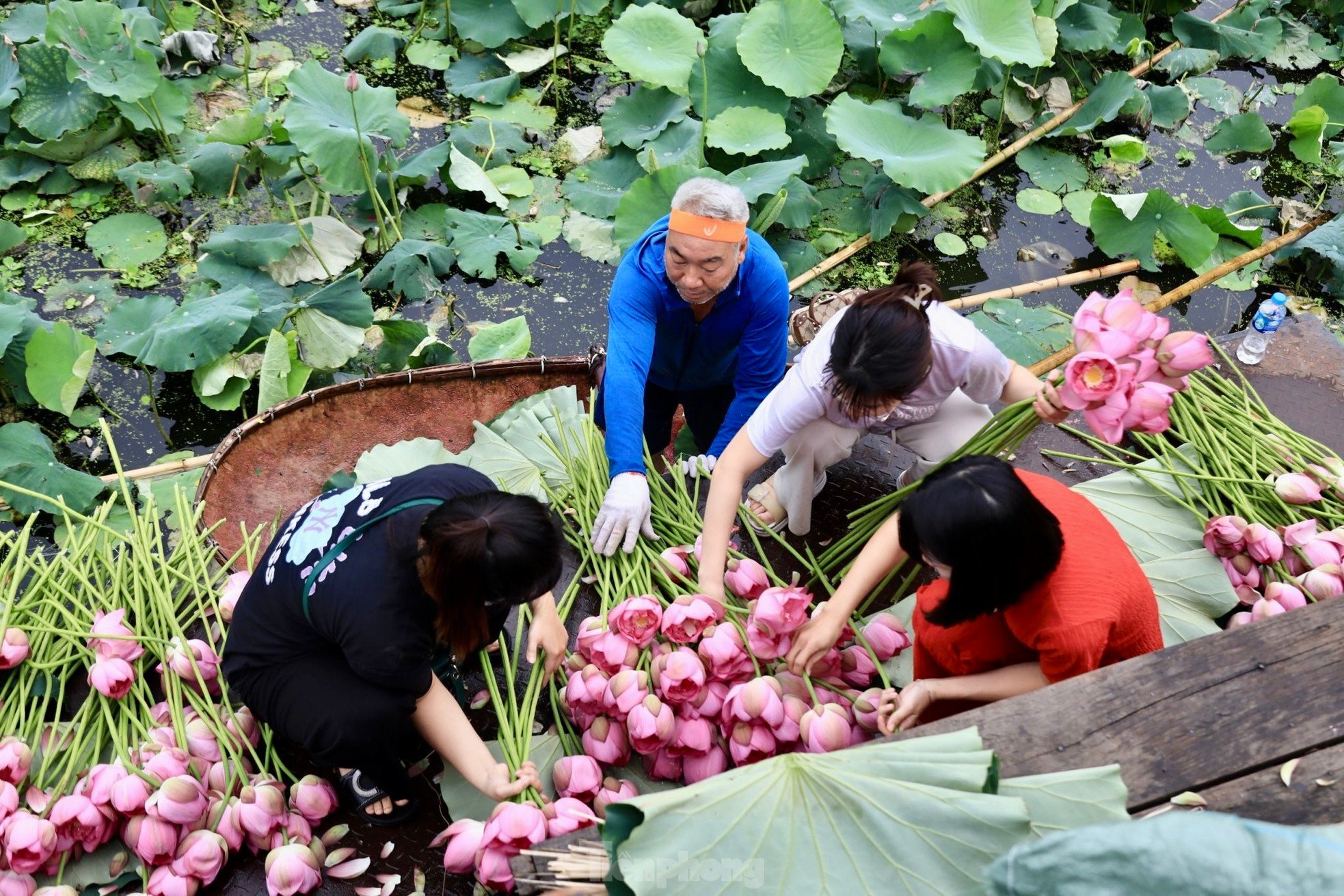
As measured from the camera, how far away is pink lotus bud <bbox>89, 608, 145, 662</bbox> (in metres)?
1.64

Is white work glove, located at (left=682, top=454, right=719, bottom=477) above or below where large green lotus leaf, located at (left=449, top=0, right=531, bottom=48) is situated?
below

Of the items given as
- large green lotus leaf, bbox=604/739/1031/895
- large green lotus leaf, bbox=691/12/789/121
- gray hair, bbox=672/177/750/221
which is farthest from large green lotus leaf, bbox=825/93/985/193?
large green lotus leaf, bbox=604/739/1031/895

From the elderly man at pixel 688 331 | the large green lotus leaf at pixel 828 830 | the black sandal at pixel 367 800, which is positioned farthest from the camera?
the elderly man at pixel 688 331

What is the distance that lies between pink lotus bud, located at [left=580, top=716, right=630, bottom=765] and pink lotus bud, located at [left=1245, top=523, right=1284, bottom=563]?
1151 mm

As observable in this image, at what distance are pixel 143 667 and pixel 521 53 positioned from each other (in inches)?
124

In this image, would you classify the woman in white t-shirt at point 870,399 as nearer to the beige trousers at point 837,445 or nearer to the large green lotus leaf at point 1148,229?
the beige trousers at point 837,445

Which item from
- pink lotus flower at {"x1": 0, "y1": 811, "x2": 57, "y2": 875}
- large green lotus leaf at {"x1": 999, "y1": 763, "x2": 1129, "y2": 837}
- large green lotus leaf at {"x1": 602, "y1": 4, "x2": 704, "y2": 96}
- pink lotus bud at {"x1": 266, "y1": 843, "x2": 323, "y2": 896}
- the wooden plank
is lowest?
pink lotus bud at {"x1": 266, "y1": 843, "x2": 323, "y2": 896}

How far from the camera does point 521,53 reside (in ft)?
13.6

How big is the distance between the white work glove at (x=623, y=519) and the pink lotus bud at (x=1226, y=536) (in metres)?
1.00

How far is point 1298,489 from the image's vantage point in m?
1.81

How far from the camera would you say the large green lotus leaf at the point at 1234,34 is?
449 cm

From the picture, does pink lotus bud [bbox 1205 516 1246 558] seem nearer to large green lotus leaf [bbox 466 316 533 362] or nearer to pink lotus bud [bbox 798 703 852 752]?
pink lotus bud [bbox 798 703 852 752]

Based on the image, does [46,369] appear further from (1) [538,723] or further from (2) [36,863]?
(1) [538,723]

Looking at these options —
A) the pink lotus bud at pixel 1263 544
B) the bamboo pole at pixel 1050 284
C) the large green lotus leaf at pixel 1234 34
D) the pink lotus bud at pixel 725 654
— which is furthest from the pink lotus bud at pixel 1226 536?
the large green lotus leaf at pixel 1234 34
